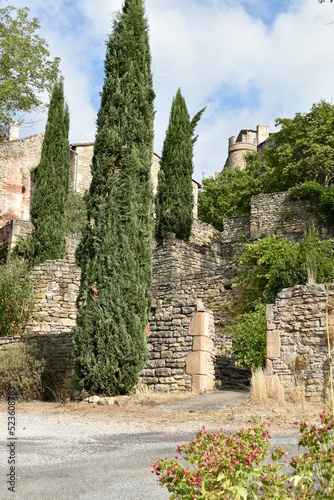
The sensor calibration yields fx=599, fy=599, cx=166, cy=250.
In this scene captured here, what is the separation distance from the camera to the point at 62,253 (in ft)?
59.2

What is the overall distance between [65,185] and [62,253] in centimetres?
237

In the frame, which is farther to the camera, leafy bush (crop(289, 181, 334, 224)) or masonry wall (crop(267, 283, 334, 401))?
leafy bush (crop(289, 181, 334, 224))

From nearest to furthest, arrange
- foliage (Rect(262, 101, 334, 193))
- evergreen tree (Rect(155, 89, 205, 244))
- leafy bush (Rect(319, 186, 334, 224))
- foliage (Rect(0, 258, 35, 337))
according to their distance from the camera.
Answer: foliage (Rect(0, 258, 35, 337)) < evergreen tree (Rect(155, 89, 205, 244)) < leafy bush (Rect(319, 186, 334, 224)) < foliage (Rect(262, 101, 334, 193))

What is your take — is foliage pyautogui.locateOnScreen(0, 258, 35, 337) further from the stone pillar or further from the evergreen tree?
the evergreen tree

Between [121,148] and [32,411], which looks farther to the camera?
[121,148]

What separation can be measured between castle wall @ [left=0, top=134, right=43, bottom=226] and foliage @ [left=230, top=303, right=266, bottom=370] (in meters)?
16.1

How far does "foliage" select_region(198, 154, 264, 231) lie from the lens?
29312 millimetres

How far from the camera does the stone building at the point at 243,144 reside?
4728 cm

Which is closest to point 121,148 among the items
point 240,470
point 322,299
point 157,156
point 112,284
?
point 112,284

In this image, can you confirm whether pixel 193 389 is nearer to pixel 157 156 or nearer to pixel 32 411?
pixel 32 411

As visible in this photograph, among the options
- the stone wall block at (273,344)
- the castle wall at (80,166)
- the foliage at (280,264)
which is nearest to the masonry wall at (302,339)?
the stone wall block at (273,344)

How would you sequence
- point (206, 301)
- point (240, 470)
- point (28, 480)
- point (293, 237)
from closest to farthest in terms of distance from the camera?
point (240, 470)
point (28, 480)
point (206, 301)
point (293, 237)

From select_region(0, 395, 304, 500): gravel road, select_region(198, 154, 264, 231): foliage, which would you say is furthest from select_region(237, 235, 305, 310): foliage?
select_region(198, 154, 264, 231): foliage

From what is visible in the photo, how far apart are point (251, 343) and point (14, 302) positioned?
18.8ft
